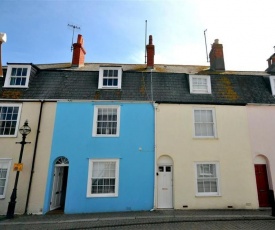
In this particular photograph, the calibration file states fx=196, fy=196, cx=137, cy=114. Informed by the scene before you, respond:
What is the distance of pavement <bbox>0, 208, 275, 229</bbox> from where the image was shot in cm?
920

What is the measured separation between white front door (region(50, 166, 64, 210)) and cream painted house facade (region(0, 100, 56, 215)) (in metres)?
0.66

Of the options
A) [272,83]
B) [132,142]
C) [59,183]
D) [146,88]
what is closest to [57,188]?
[59,183]

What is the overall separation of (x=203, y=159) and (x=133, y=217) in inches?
215

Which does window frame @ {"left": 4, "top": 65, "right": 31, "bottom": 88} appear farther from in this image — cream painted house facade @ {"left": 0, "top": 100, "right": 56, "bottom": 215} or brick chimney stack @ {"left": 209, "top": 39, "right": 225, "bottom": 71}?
brick chimney stack @ {"left": 209, "top": 39, "right": 225, "bottom": 71}

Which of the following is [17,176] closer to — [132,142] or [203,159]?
[132,142]

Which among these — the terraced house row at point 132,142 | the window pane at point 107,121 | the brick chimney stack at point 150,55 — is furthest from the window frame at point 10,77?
the brick chimney stack at point 150,55

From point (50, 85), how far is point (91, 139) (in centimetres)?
486

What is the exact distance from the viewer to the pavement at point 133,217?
30.2 feet

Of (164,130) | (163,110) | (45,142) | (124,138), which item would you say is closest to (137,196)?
(124,138)

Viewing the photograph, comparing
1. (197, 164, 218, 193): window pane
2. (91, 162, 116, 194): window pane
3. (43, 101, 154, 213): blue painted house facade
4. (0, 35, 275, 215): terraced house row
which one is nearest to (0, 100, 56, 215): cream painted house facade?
(0, 35, 275, 215): terraced house row

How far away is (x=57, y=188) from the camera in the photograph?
39.8 ft

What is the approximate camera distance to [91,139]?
12.1 meters

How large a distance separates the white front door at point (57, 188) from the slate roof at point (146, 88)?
15.2ft

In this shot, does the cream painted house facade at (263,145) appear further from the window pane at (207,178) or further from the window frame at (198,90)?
the window frame at (198,90)
